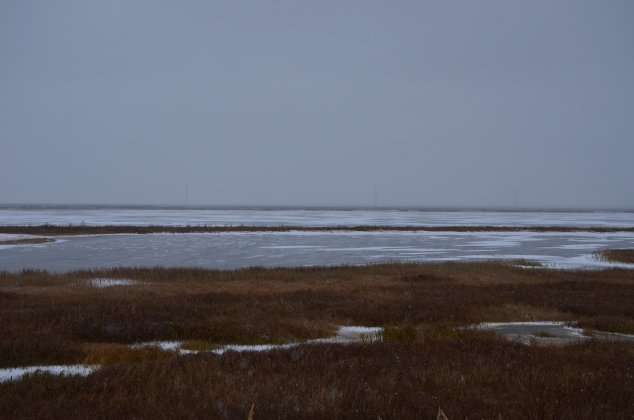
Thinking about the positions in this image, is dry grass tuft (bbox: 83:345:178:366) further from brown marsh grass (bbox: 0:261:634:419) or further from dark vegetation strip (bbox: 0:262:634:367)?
dark vegetation strip (bbox: 0:262:634:367)

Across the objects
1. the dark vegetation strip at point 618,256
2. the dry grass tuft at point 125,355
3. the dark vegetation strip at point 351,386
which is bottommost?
the dark vegetation strip at point 618,256

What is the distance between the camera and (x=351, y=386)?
7.96 m

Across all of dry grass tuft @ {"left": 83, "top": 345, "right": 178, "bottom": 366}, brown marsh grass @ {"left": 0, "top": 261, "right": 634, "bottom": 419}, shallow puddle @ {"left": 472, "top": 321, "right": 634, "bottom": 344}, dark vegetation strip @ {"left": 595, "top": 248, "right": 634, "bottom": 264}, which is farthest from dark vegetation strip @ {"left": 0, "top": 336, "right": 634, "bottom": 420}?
dark vegetation strip @ {"left": 595, "top": 248, "right": 634, "bottom": 264}

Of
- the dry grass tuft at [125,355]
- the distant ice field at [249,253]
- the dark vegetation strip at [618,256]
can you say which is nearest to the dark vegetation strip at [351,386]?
the dry grass tuft at [125,355]

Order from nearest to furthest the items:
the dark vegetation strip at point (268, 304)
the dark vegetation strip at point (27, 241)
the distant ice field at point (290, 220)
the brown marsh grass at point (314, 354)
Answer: the brown marsh grass at point (314, 354) < the dark vegetation strip at point (268, 304) < the dark vegetation strip at point (27, 241) < the distant ice field at point (290, 220)

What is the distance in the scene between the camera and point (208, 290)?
2002cm

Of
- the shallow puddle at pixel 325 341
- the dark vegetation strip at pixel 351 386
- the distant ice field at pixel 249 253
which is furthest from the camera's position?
→ the distant ice field at pixel 249 253

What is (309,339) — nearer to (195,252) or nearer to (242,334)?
(242,334)

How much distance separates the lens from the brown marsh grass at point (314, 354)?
714 centimetres

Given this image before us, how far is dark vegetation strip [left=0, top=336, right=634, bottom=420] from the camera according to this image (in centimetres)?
688

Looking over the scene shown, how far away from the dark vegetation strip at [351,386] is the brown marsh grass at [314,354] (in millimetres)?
32

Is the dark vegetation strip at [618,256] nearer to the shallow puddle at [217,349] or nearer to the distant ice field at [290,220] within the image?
the shallow puddle at [217,349]

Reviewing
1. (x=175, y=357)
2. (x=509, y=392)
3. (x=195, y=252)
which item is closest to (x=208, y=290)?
(x=175, y=357)

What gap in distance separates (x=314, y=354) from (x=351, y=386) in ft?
7.20
